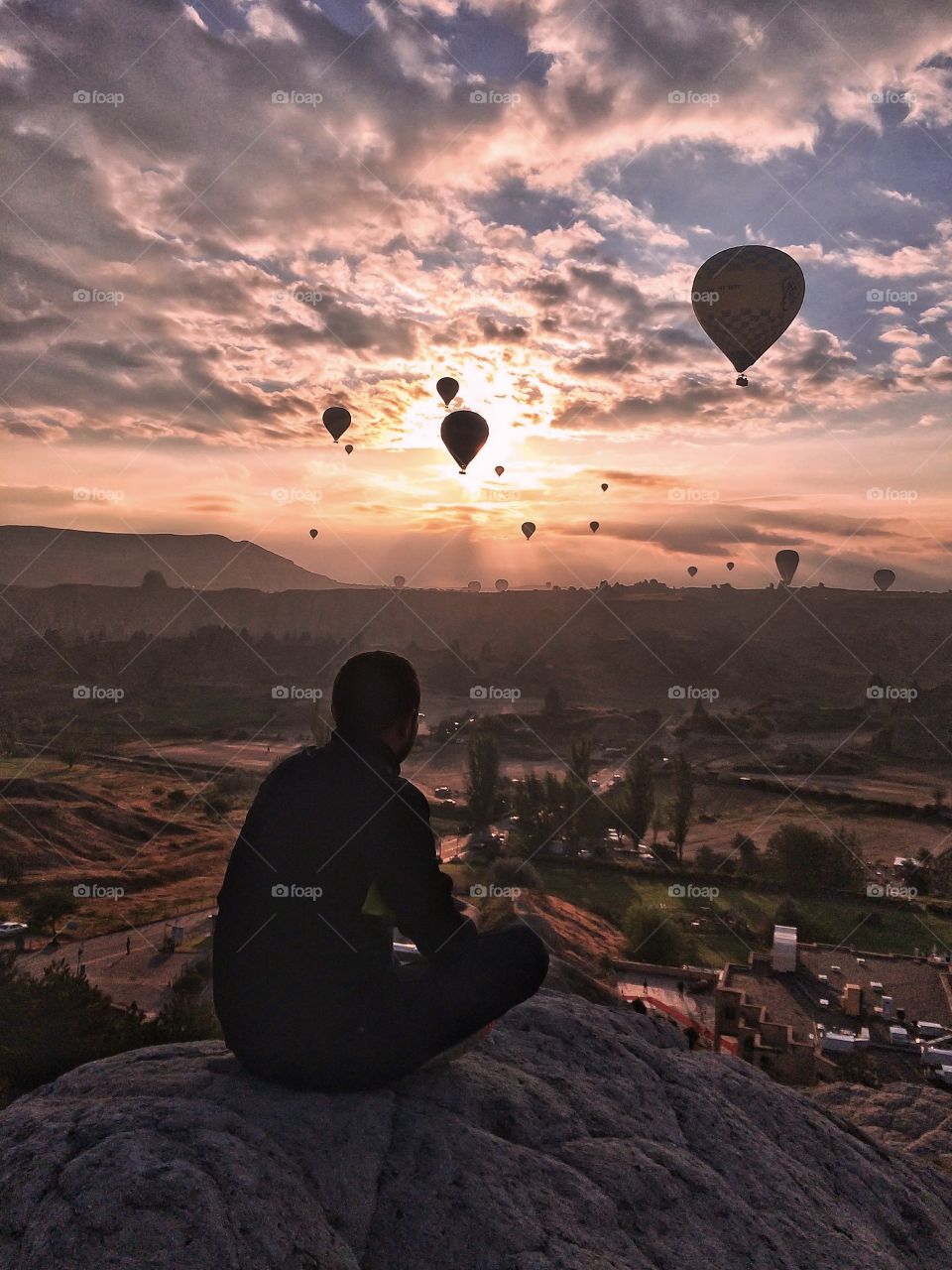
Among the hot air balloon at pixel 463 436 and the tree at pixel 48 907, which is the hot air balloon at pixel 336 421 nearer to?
the hot air balloon at pixel 463 436

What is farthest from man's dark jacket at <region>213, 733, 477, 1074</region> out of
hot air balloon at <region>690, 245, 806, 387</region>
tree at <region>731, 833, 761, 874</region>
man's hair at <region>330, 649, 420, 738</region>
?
tree at <region>731, 833, 761, 874</region>

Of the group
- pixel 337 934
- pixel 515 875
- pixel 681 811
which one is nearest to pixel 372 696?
pixel 337 934

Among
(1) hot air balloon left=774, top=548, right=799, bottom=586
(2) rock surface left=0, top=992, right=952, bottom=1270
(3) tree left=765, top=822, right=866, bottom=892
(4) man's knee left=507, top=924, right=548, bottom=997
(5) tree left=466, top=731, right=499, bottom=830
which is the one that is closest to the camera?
(2) rock surface left=0, top=992, right=952, bottom=1270

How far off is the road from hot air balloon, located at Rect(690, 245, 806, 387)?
21.8 meters

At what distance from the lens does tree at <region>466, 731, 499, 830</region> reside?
38.3m

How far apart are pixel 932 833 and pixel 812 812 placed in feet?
17.7

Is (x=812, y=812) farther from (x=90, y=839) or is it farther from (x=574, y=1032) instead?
(x=574, y=1032)

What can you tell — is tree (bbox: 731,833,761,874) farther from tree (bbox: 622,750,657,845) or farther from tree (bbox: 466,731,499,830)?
tree (bbox: 466,731,499,830)

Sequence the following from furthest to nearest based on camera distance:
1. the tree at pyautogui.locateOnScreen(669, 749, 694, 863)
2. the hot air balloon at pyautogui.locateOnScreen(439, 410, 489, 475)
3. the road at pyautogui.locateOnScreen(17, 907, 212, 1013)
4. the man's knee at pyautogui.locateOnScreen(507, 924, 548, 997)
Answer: the tree at pyautogui.locateOnScreen(669, 749, 694, 863)
the hot air balloon at pyautogui.locateOnScreen(439, 410, 489, 475)
the road at pyautogui.locateOnScreen(17, 907, 212, 1013)
the man's knee at pyautogui.locateOnScreen(507, 924, 548, 997)

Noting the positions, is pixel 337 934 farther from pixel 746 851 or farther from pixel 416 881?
pixel 746 851

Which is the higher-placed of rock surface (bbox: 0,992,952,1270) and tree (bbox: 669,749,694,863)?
rock surface (bbox: 0,992,952,1270)

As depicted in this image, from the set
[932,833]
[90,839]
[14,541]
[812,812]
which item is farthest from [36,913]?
[14,541]

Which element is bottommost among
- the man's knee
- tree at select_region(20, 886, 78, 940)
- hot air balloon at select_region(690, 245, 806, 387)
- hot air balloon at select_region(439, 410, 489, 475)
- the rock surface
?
tree at select_region(20, 886, 78, 940)

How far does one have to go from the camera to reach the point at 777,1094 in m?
4.69
